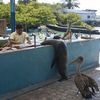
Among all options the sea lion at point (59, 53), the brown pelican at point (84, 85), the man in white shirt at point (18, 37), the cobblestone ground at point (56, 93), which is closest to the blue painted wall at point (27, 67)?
the sea lion at point (59, 53)

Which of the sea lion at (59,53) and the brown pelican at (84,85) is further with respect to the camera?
the sea lion at (59,53)

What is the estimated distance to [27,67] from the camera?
724cm

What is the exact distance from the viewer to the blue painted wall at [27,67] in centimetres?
662

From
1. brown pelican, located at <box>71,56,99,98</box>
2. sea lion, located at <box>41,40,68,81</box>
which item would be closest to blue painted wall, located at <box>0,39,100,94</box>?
sea lion, located at <box>41,40,68,81</box>

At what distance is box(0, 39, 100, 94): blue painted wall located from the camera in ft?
21.7

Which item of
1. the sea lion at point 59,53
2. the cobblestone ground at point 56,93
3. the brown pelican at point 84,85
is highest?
the sea lion at point 59,53

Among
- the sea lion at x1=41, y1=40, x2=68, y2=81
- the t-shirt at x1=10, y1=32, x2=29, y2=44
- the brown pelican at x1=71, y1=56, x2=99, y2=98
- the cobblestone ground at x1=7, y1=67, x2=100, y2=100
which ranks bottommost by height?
the cobblestone ground at x1=7, y1=67, x2=100, y2=100

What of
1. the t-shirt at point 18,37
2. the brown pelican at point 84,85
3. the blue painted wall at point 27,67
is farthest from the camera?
the t-shirt at point 18,37

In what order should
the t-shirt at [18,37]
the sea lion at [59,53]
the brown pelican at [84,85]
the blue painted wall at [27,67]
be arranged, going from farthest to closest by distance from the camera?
the t-shirt at [18,37]
the sea lion at [59,53]
the brown pelican at [84,85]
the blue painted wall at [27,67]

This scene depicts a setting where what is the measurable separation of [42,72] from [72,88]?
79 centimetres

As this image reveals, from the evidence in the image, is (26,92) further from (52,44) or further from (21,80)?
(52,44)

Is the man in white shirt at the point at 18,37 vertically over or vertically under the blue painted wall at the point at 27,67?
over

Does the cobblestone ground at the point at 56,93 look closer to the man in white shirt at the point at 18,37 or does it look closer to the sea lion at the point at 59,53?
the sea lion at the point at 59,53

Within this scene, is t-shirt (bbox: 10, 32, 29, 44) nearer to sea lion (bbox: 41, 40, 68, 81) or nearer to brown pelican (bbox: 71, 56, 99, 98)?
sea lion (bbox: 41, 40, 68, 81)
